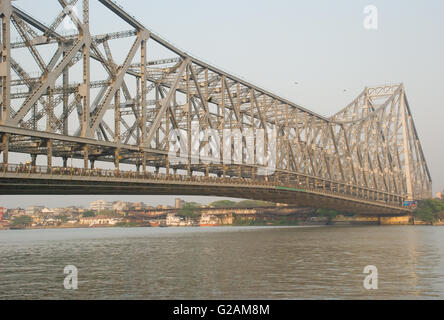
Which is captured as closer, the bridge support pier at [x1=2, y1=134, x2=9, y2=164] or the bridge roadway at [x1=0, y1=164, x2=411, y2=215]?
the bridge support pier at [x1=2, y1=134, x2=9, y2=164]

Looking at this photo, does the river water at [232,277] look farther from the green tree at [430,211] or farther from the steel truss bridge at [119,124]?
the green tree at [430,211]

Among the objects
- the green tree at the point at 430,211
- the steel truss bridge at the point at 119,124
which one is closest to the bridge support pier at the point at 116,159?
the steel truss bridge at the point at 119,124

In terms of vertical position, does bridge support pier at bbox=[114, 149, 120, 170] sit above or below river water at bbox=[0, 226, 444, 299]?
above

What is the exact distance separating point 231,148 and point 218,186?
16.6 m

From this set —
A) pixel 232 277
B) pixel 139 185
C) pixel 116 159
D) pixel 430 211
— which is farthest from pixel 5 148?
pixel 430 211

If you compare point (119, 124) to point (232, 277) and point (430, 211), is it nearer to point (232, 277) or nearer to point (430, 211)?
point (232, 277)

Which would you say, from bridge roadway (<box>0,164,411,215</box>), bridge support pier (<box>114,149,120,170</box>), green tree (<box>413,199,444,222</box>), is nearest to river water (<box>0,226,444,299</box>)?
bridge roadway (<box>0,164,411,215</box>)

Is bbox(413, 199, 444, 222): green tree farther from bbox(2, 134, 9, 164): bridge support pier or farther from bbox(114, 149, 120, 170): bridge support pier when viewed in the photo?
bbox(2, 134, 9, 164): bridge support pier

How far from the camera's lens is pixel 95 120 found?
55.0 meters

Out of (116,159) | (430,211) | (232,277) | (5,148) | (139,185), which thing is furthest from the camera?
(430,211)
